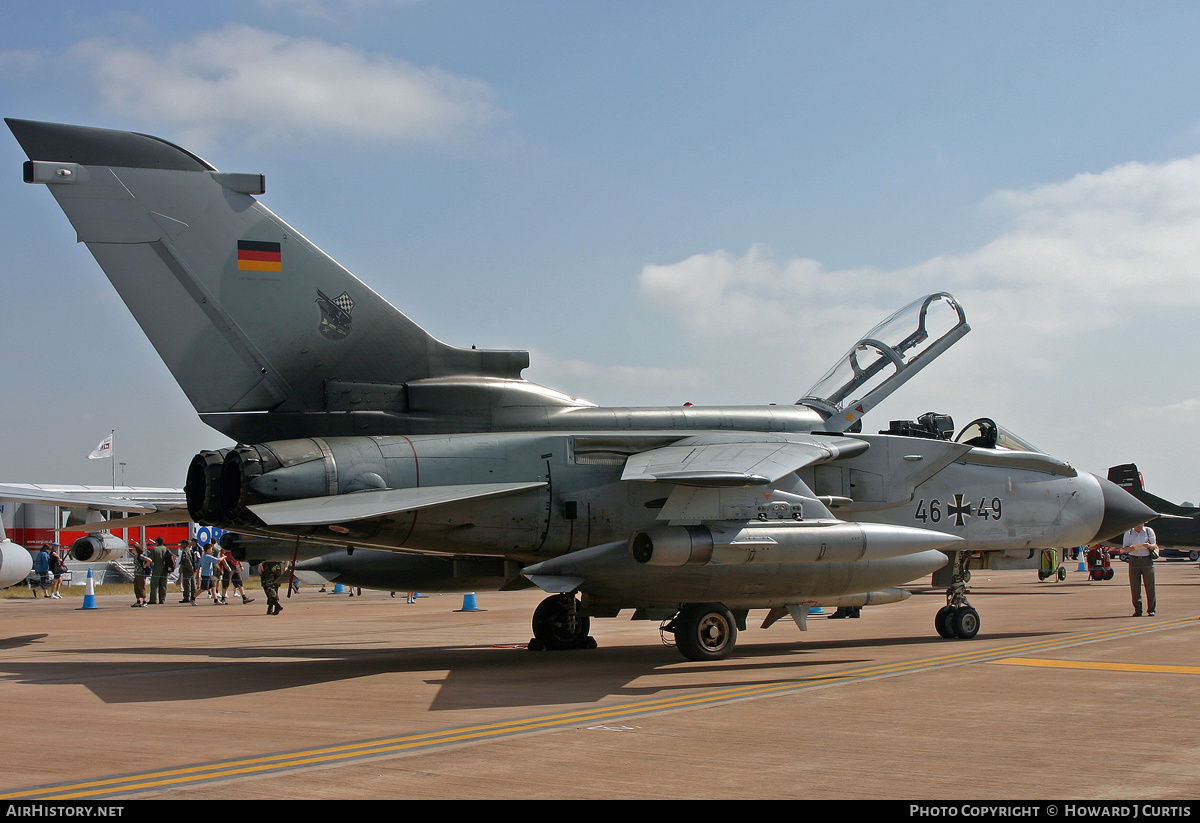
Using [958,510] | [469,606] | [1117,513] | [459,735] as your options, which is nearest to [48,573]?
[469,606]

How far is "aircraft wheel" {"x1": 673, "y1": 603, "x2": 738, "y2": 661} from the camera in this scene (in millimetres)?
11430

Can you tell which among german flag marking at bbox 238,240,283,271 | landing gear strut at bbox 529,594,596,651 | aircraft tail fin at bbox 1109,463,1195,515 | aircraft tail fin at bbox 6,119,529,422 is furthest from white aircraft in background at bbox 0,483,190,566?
aircraft tail fin at bbox 1109,463,1195,515

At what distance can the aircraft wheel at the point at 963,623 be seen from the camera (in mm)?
13367

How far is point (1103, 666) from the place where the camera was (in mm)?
10188

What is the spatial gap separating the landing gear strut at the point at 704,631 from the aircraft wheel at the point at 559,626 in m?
1.78

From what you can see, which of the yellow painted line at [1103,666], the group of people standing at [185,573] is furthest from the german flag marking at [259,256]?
the group of people standing at [185,573]

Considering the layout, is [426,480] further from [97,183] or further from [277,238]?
[97,183]

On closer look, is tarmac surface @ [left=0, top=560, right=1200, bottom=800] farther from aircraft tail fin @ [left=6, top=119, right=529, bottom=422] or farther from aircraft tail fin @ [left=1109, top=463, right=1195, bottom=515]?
aircraft tail fin @ [left=1109, top=463, right=1195, bottom=515]

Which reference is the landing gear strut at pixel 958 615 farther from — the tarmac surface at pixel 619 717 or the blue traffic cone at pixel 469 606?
the blue traffic cone at pixel 469 606

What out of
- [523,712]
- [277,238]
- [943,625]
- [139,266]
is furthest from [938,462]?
[139,266]

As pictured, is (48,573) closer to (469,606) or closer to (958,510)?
(469,606)

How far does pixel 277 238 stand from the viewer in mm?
11359

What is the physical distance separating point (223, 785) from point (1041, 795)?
Result: 405 cm

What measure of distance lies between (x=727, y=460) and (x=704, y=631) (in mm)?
2152
